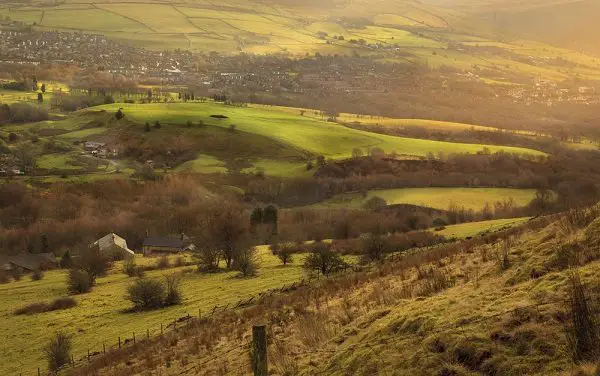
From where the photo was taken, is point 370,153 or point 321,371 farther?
point 370,153

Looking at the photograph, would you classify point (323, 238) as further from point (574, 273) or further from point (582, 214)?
point (574, 273)

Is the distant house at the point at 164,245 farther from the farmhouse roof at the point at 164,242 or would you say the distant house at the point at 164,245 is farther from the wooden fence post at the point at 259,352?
the wooden fence post at the point at 259,352

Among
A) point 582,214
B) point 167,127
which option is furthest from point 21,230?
point 582,214

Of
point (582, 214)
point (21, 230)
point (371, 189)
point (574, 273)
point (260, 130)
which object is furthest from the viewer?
point (260, 130)

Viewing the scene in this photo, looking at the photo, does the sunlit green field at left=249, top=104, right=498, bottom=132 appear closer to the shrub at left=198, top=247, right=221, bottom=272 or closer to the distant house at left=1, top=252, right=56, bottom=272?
the distant house at left=1, top=252, right=56, bottom=272

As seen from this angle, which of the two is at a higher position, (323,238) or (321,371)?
(321,371)

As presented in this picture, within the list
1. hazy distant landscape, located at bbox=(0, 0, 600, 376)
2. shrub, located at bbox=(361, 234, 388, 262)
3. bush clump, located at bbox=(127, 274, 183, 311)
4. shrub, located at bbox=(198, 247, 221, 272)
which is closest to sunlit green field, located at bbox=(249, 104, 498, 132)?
hazy distant landscape, located at bbox=(0, 0, 600, 376)

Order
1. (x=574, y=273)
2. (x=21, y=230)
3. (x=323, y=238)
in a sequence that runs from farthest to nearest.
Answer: (x=21, y=230)
(x=323, y=238)
(x=574, y=273)
